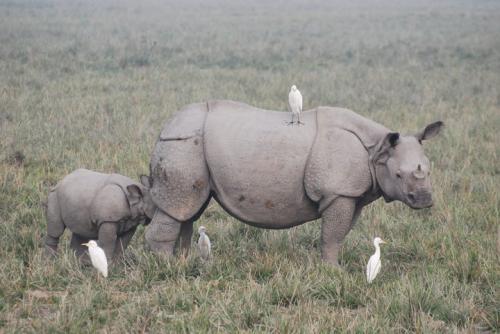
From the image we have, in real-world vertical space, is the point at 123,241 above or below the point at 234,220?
above

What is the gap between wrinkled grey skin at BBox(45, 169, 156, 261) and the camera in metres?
6.24

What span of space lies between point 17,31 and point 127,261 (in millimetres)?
20479

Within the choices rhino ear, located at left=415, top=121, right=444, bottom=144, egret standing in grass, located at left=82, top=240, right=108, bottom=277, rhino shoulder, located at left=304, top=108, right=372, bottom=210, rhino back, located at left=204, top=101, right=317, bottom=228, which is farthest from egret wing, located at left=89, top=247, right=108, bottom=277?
rhino ear, located at left=415, top=121, right=444, bottom=144

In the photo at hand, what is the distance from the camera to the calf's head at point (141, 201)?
248 inches

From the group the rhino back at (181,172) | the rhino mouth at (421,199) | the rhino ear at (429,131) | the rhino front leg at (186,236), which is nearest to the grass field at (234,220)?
the rhino front leg at (186,236)

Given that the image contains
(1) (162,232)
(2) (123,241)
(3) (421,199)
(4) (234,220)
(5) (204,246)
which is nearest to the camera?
(3) (421,199)

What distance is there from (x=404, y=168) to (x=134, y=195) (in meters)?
2.39

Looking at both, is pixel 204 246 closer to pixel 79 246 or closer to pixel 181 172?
pixel 181 172

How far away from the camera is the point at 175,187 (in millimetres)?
6051

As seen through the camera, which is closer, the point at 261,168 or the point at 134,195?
the point at 261,168

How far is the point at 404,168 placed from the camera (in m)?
5.74

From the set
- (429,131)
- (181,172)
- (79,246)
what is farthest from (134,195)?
(429,131)

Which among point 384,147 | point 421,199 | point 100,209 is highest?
point 384,147

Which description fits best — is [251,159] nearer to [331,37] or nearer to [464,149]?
[464,149]
